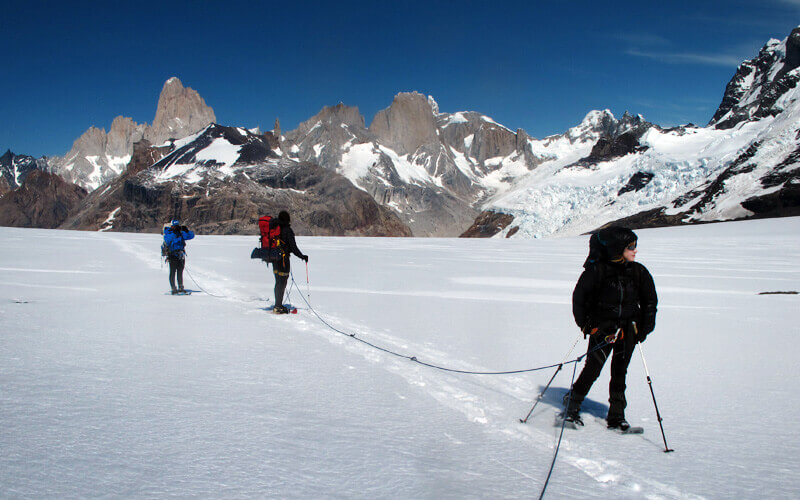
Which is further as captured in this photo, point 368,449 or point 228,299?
point 228,299

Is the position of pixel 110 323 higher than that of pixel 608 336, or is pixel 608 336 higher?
pixel 608 336

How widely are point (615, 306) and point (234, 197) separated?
162m

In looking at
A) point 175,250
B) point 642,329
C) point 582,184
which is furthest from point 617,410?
point 582,184

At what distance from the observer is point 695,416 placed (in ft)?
15.6

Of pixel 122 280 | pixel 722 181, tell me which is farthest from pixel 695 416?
pixel 722 181

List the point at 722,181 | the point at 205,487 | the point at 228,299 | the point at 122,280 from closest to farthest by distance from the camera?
the point at 205,487, the point at 228,299, the point at 122,280, the point at 722,181

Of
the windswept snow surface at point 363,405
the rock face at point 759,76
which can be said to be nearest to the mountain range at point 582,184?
the rock face at point 759,76

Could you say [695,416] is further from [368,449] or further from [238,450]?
[238,450]

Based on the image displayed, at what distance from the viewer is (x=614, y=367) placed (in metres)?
4.60

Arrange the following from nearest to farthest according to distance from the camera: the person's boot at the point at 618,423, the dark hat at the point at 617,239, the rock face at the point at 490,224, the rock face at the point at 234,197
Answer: the dark hat at the point at 617,239 → the person's boot at the point at 618,423 → the rock face at the point at 490,224 → the rock face at the point at 234,197

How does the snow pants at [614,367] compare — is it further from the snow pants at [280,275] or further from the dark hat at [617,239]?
the snow pants at [280,275]

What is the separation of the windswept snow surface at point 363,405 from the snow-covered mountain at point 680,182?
8363cm

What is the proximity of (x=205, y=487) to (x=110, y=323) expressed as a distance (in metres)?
6.00

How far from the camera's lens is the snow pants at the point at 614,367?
4.50 metres
